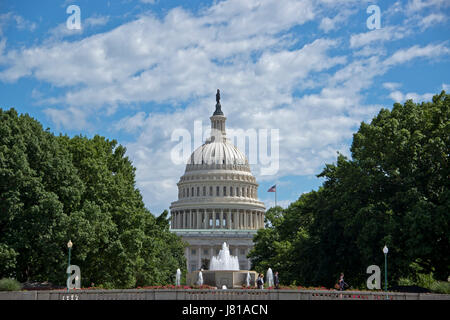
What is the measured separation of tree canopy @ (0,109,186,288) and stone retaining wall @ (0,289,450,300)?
35.5 feet

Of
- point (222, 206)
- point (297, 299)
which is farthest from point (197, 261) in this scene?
point (297, 299)

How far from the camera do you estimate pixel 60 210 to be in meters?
48.4

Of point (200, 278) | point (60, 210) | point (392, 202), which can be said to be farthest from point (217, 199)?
point (60, 210)

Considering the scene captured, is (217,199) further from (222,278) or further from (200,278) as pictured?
(200,278)

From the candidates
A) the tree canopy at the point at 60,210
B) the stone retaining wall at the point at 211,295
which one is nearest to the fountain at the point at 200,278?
the tree canopy at the point at 60,210

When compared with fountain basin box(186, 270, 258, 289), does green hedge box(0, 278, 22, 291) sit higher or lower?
lower

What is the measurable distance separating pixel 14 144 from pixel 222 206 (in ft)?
467

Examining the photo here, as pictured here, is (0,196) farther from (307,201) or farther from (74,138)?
(307,201)

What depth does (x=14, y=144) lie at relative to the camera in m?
48.4

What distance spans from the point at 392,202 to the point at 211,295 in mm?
19761

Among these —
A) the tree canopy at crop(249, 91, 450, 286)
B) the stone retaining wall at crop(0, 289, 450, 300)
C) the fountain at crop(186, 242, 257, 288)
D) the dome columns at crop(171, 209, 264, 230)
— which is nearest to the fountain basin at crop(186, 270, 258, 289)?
the fountain at crop(186, 242, 257, 288)

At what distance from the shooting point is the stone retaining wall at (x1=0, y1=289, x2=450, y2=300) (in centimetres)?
3553

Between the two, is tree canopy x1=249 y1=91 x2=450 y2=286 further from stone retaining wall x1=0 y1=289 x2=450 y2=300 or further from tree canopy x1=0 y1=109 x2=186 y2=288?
tree canopy x1=0 y1=109 x2=186 y2=288
